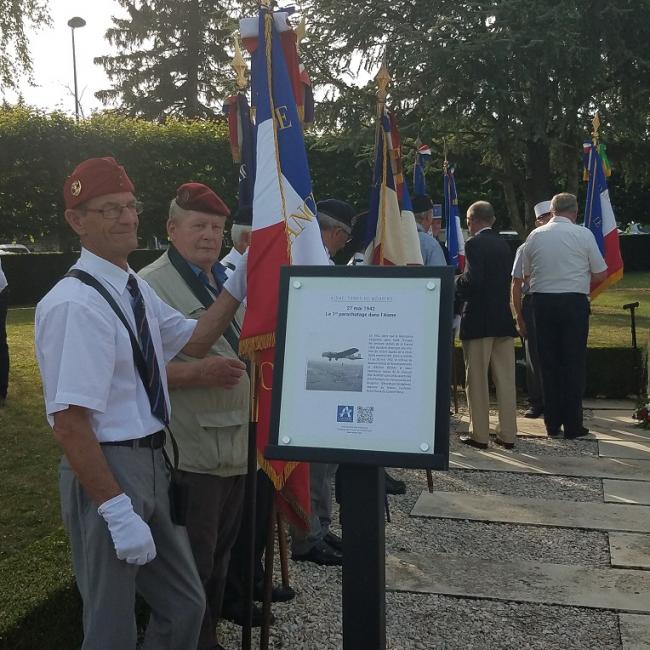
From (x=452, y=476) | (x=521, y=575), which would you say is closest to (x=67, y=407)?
(x=521, y=575)

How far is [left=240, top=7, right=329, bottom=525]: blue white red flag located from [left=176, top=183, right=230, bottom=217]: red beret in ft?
0.60

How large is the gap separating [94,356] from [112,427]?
232mm

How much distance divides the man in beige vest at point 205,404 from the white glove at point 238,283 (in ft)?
0.46

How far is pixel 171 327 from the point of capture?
3223 mm

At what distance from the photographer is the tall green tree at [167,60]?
151 feet

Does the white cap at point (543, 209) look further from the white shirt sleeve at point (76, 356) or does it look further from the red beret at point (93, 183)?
the white shirt sleeve at point (76, 356)

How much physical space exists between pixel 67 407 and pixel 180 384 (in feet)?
2.87

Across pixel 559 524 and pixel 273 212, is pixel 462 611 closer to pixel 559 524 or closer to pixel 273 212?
pixel 559 524

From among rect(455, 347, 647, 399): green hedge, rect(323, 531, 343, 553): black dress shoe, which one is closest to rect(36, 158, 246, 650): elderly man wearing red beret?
rect(323, 531, 343, 553): black dress shoe

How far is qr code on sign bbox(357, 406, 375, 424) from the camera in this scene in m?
2.77

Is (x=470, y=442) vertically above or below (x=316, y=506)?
below

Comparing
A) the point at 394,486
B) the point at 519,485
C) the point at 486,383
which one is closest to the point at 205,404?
the point at 394,486

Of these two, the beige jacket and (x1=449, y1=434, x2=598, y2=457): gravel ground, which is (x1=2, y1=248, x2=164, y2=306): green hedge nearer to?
(x1=449, y1=434, x2=598, y2=457): gravel ground

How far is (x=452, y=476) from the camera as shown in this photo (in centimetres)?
714
